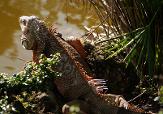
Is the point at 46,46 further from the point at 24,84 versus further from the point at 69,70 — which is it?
the point at 24,84

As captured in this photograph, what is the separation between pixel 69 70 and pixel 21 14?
3012 mm

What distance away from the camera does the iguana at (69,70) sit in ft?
16.8

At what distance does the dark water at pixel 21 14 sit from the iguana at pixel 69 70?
0.74 m

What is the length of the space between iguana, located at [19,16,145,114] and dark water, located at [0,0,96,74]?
29.2 inches

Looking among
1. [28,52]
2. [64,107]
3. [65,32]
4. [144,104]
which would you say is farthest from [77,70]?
[65,32]

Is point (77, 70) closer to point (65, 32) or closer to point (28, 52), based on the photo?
point (28, 52)

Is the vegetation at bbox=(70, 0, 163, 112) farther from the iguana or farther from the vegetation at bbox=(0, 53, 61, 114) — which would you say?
the vegetation at bbox=(0, 53, 61, 114)

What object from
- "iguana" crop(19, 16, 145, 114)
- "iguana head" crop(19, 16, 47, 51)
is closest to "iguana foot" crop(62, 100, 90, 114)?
"iguana" crop(19, 16, 145, 114)

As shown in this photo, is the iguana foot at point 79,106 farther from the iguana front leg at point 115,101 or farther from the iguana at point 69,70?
the iguana front leg at point 115,101

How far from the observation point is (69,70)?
5316 mm

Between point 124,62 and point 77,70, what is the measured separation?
0.89 meters

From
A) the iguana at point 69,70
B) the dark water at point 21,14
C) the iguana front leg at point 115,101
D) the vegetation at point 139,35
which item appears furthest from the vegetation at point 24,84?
the dark water at point 21,14

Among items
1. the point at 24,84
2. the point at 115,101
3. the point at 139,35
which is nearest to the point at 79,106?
the point at 115,101

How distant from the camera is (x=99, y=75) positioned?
5906 mm
